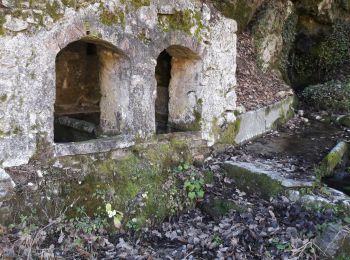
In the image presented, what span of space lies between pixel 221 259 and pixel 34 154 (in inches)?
83.0

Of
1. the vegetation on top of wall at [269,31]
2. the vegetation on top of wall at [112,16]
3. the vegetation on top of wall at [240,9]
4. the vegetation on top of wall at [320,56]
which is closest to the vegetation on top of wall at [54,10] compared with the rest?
the vegetation on top of wall at [112,16]

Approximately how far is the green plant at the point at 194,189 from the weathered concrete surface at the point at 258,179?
Answer: 1.55 feet

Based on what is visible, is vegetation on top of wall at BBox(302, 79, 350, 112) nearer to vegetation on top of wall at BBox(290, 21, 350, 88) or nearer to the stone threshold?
vegetation on top of wall at BBox(290, 21, 350, 88)

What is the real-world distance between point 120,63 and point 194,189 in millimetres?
1764

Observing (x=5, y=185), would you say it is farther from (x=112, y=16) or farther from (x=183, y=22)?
(x=183, y=22)

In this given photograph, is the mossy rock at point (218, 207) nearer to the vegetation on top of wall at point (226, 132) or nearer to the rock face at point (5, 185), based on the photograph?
the vegetation on top of wall at point (226, 132)

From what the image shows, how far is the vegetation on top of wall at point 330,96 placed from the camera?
30.8ft

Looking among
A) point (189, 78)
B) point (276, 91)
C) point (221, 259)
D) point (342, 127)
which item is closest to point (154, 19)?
A: point (189, 78)

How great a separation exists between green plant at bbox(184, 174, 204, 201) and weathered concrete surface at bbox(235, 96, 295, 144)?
1.40m

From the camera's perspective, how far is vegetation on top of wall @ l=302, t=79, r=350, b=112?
9.40 metres

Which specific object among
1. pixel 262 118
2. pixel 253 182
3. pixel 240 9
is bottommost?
pixel 253 182

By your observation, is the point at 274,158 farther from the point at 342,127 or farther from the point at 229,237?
the point at 342,127

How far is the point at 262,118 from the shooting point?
7.36m

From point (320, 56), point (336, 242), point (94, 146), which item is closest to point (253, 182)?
point (336, 242)
